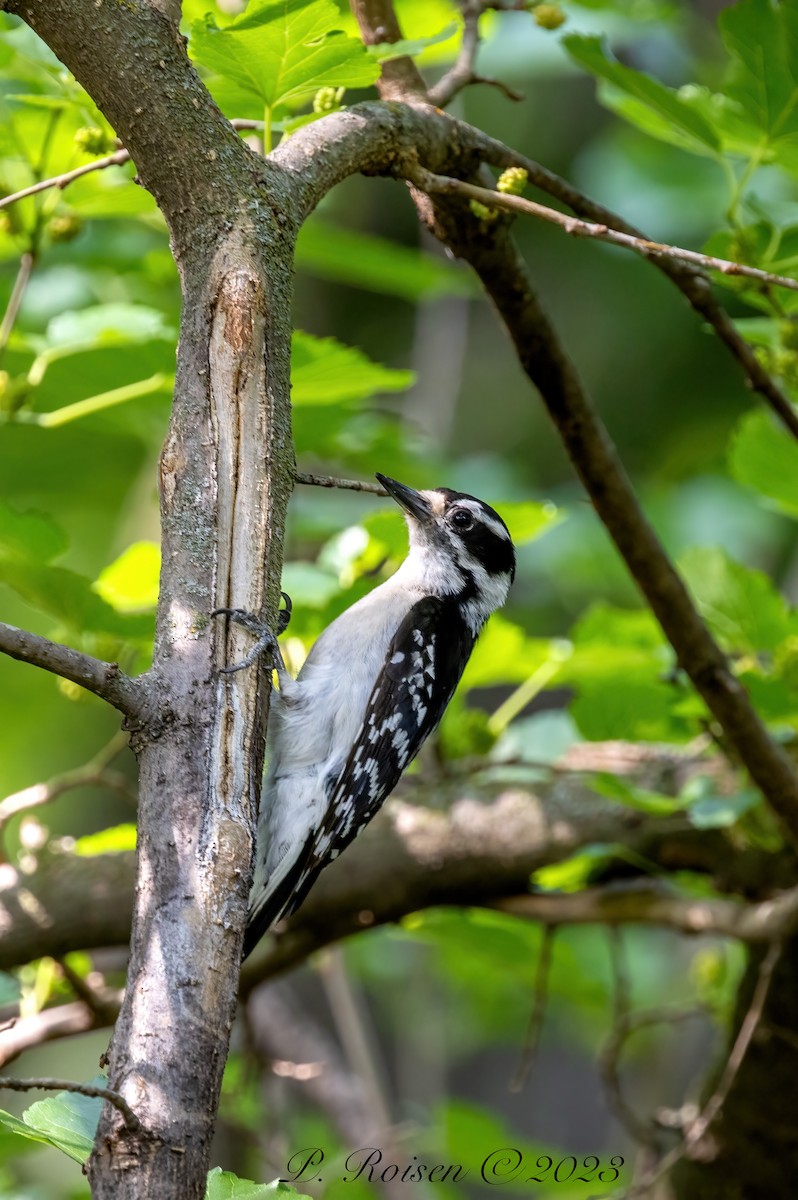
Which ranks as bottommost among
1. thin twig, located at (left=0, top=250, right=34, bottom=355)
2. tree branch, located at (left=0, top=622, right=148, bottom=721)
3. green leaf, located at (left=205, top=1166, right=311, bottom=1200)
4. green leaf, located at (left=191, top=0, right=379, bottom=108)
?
green leaf, located at (left=205, top=1166, right=311, bottom=1200)

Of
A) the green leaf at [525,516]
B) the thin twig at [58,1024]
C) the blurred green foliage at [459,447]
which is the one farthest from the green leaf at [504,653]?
the thin twig at [58,1024]

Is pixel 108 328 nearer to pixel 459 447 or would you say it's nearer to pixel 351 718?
pixel 351 718

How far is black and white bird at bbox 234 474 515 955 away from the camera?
3.50 m

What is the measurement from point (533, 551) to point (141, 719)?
5.18 metres

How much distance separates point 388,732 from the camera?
3.67 m

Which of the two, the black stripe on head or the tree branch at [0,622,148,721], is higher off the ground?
the black stripe on head

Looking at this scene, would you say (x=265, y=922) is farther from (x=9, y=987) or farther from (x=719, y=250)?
(x=719, y=250)

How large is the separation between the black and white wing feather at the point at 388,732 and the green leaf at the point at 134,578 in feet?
2.50

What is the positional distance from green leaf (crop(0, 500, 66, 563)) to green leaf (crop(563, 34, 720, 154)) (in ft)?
5.55

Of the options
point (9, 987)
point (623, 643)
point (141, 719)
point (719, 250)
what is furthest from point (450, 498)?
point (141, 719)

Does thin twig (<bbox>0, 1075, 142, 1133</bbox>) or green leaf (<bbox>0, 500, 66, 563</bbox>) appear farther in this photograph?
green leaf (<bbox>0, 500, 66, 563</bbox>)

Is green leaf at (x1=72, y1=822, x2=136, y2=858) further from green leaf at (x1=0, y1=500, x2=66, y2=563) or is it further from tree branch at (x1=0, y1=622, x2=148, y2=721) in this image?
tree branch at (x1=0, y1=622, x2=148, y2=721)

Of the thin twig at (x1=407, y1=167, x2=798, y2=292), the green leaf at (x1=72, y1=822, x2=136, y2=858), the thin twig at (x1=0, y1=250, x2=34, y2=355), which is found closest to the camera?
the thin twig at (x1=407, y1=167, x2=798, y2=292)

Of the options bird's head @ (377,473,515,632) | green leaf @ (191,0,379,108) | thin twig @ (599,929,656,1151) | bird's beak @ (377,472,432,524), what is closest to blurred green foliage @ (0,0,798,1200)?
green leaf @ (191,0,379,108)
